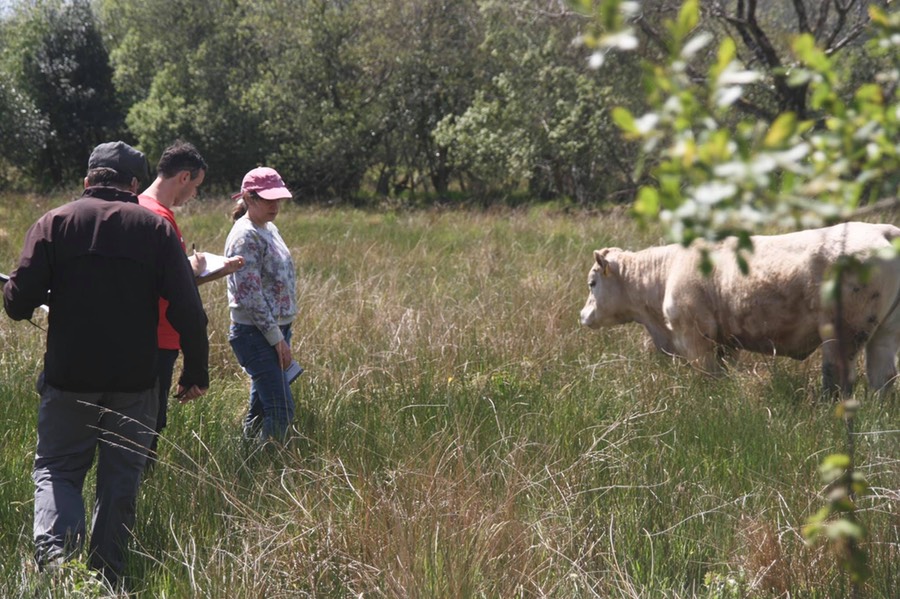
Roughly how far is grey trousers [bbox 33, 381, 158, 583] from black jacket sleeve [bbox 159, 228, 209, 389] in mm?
270

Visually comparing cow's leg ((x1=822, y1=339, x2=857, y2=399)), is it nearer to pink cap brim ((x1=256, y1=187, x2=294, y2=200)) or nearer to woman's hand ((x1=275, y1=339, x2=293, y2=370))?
woman's hand ((x1=275, y1=339, x2=293, y2=370))

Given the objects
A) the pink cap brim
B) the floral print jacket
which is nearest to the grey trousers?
the floral print jacket

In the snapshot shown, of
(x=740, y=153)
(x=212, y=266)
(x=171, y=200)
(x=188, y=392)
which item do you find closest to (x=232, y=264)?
(x=212, y=266)

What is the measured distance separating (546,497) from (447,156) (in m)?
27.9

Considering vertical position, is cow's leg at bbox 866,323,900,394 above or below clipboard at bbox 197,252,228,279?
Result: below

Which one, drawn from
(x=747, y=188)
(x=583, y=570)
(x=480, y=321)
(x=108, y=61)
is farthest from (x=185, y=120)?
(x=747, y=188)

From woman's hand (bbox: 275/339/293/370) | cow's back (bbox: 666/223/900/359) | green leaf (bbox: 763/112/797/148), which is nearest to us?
green leaf (bbox: 763/112/797/148)

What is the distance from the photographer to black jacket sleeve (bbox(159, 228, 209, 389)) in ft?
13.7

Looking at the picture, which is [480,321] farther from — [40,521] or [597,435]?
[40,521]

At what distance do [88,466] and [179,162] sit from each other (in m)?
1.62

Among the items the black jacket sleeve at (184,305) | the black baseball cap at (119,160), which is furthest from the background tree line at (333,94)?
the black jacket sleeve at (184,305)

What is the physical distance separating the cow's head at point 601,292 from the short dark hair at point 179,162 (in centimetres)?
378

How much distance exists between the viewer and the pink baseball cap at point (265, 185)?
5.37 metres

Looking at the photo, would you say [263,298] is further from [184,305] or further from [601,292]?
[601,292]
